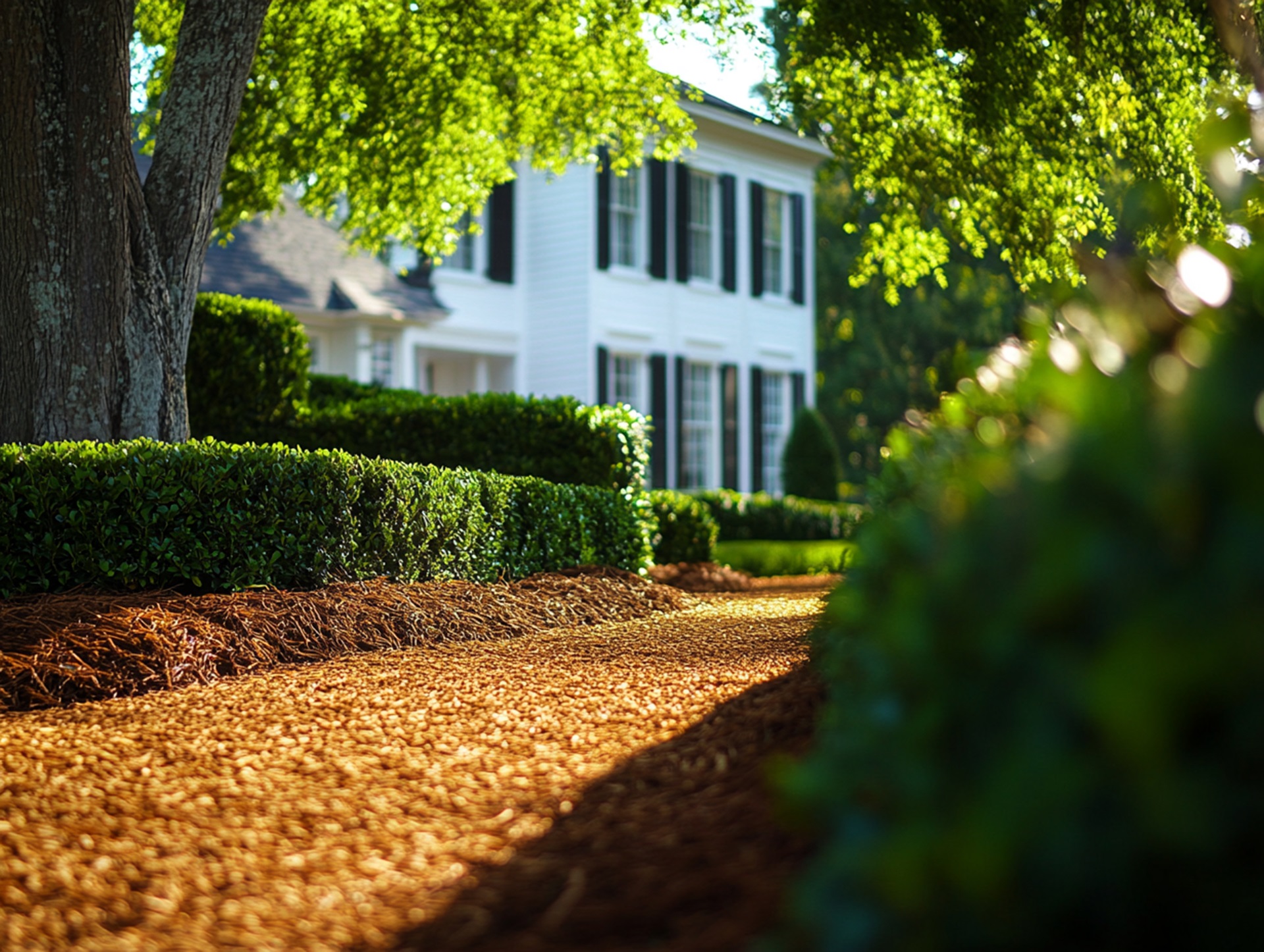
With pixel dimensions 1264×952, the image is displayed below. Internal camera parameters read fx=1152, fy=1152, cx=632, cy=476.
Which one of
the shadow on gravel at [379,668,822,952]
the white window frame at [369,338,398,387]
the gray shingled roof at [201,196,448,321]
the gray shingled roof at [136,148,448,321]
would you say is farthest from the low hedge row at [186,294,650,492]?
the shadow on gravel at [379,668,822,952]

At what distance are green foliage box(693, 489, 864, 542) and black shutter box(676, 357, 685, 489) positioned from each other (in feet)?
7.43

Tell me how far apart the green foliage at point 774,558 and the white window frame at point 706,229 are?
21.9 feet

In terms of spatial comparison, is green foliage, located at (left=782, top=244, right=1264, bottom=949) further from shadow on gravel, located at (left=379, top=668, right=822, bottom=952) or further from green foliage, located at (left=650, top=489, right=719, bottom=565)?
green foliage, located at (left=650, top=489, right=719, bottom=565)

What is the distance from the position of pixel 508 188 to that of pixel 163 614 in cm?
1356

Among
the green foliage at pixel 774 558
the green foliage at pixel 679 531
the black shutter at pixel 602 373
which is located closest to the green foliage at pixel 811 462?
the black shutter at pixel 602 373

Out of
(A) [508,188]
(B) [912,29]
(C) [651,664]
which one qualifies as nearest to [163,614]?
(C) [651,664]

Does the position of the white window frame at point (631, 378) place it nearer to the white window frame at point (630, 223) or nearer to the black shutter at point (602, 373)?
the black shutter at point (602, 373)

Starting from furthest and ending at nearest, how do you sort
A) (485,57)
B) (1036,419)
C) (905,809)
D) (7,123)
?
(485,57) → (7,123) → (1036,419) → (905,809)

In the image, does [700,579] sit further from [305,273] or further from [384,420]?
[305,273]

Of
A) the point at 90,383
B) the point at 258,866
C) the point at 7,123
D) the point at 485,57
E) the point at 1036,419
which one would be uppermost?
the point at 485,57

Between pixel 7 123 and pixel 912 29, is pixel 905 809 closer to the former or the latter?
pixel 7 123

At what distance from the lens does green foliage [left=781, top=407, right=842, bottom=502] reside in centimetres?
1948

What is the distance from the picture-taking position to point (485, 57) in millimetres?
10234

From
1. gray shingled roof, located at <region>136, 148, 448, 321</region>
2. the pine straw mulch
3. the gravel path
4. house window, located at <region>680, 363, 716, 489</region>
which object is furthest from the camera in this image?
house window, located at <region>680, 363, 716, 489</region>
